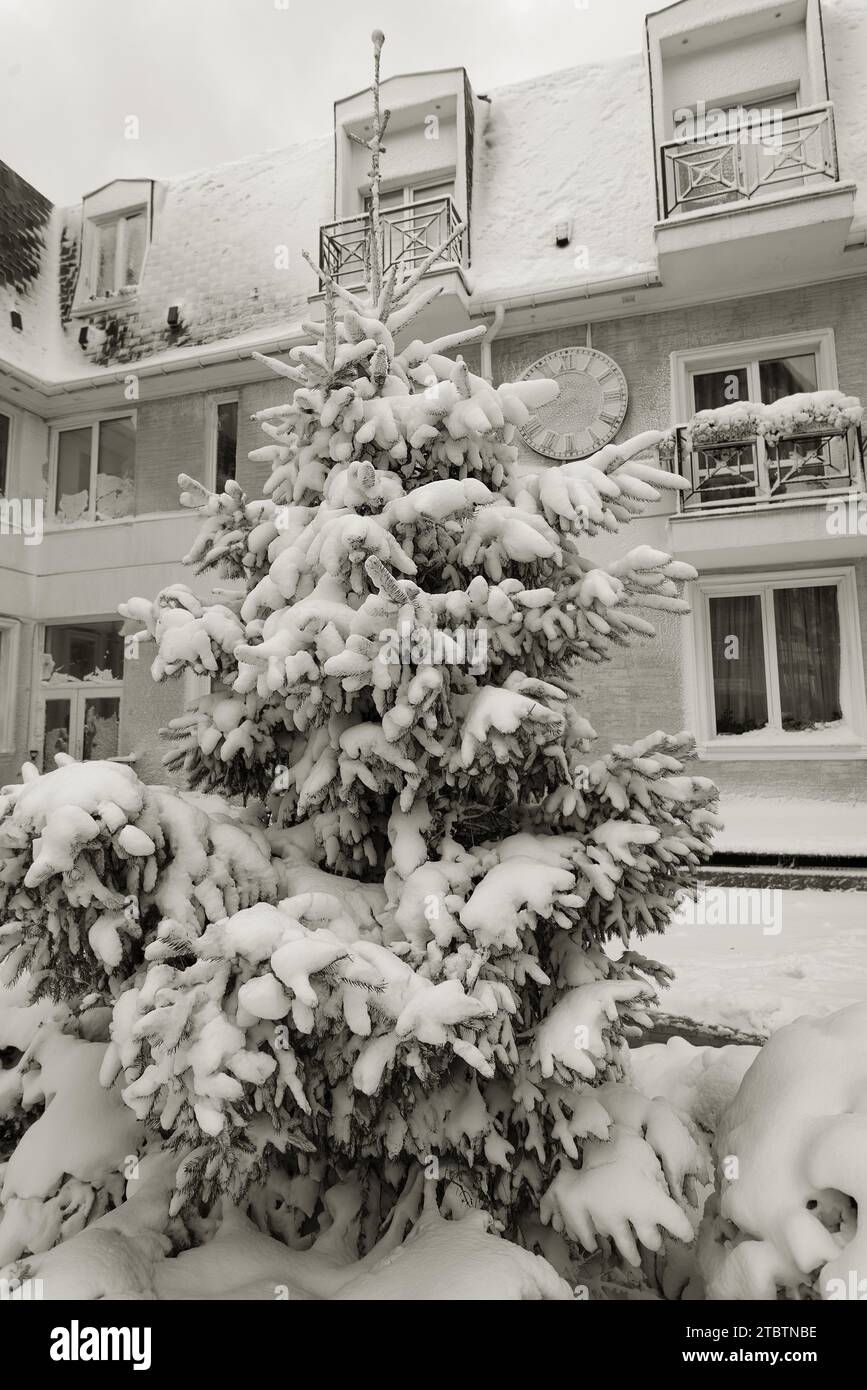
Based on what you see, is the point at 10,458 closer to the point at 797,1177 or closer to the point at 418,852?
the point at 418,852

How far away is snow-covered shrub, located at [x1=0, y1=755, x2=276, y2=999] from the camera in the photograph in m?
2.10

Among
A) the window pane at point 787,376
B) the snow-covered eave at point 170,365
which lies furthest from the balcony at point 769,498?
the snow-covered eave at point 170,365

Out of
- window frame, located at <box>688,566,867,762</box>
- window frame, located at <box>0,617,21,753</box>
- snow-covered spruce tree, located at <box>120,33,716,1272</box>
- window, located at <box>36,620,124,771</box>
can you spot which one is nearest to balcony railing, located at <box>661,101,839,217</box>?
window frame, located at <box>688,566,867,762</box>

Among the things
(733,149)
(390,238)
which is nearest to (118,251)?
(390,238)

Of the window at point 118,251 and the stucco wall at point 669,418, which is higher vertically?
the window at point 118,251

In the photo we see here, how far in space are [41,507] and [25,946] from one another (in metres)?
11.5

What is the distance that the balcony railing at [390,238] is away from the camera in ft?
32.6

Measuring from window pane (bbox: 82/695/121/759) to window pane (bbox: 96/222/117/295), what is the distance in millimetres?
6568

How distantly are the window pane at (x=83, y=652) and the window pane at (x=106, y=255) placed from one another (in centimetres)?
541

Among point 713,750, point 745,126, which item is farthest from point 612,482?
point 745,126

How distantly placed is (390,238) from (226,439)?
3.67m

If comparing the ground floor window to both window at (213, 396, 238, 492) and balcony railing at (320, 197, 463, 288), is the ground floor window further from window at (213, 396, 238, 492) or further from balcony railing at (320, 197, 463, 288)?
window at (213, 396, 238, 492)

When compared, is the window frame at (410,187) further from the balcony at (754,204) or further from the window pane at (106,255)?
the window pane at (106,255)

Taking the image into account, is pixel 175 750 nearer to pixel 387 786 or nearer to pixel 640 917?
pixel 387 786
